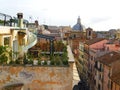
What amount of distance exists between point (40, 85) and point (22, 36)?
9.66 meters

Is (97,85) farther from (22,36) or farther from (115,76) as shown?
(22,36)

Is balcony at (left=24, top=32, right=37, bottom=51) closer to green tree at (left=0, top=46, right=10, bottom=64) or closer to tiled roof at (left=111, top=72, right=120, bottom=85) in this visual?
green tree at (left=0, top=46, right=10, bottom=64)

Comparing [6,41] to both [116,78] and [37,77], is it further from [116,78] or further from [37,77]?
[116,78]

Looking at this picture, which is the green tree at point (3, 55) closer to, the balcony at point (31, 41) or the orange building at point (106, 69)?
the balcony at point (31, 41)

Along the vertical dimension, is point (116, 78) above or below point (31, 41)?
below

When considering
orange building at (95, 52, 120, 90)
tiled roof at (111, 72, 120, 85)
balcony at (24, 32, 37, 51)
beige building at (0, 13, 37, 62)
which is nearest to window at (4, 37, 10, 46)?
beige building at (0, 13, 37, 62)

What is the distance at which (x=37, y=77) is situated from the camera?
15.9 meters

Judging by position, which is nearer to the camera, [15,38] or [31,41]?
[15,38]

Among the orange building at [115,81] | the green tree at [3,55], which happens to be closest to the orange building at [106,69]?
the orange building at [115,81]

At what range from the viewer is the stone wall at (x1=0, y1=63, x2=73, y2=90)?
15.8 metres

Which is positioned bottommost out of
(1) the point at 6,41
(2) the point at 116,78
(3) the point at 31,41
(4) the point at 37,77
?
(2) the point at 116,78

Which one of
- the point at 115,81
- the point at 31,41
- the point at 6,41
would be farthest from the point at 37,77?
the point at 115,81

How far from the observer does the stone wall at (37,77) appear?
1583 cm

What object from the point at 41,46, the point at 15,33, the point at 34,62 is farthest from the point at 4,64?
the point at 41,46
